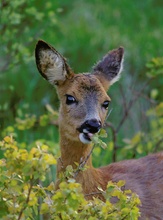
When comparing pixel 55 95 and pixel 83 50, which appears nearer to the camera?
pixel 55 95

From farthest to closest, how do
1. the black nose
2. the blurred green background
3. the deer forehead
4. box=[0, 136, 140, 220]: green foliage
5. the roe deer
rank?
the blurred green background < the deer forehead < the roe deer < the black nose < box=[0, 136, 140, 220]: green foliage

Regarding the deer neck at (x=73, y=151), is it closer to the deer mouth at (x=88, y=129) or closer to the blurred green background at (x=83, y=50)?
the deer mouth at (x=88, y=129)

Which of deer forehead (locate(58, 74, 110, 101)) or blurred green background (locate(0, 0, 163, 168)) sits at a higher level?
blurred green background (locate(0, 0, 163, 168))

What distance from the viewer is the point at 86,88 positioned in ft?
22.9

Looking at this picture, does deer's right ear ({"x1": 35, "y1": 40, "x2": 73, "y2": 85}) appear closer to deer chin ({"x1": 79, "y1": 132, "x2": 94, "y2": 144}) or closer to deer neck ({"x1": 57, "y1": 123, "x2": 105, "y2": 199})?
deer neck ({"x1": 57, "y1": 123, "x2": 105, "y2": 199})

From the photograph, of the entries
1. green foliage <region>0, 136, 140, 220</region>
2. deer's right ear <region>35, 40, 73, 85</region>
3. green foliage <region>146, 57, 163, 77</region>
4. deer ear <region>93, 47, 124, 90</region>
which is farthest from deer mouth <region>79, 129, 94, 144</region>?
green foliage <region>146, 57, 163, 77</region>

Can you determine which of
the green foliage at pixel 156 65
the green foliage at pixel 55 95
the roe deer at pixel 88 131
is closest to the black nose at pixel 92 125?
the roe deer at pixel 88 131

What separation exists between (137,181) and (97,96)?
768mm

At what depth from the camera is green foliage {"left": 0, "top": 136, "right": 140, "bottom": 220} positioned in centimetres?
504

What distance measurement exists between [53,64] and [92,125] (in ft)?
2.82

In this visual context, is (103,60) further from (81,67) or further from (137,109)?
(81,67)

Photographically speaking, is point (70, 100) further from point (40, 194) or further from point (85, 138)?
point (40, 194)

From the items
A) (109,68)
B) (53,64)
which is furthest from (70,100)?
(109,68)

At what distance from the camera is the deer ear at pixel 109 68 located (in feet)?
24.6
